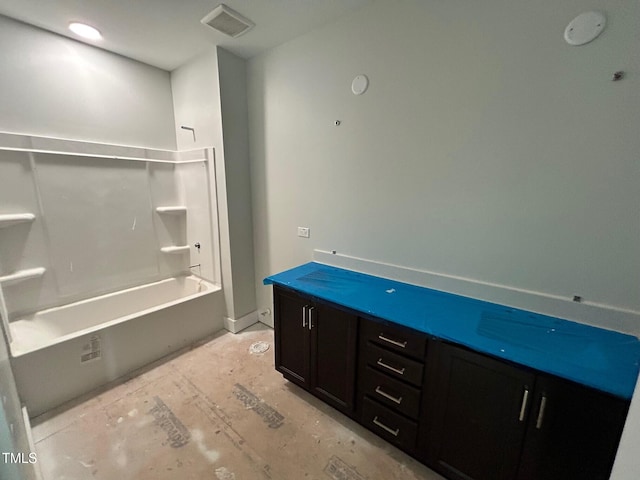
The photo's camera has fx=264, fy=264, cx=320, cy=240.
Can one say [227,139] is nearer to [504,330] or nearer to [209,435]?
[209,435]

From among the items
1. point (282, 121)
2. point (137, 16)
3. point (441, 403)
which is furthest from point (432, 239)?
point (137, 16)

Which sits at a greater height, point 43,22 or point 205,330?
point 43,22

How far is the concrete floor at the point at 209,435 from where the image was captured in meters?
1.48

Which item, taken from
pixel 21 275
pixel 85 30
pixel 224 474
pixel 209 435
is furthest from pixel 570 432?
pixel 85 30

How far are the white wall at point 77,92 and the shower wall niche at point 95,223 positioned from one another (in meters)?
0.23

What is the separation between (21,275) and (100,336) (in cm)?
85

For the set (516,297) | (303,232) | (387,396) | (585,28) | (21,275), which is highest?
(585,28)

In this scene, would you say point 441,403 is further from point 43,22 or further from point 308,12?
point 43,22

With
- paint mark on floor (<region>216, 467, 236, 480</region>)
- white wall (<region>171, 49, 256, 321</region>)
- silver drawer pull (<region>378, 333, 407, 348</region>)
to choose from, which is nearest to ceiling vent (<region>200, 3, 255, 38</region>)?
white wall (<region>171, 49, 256, 321</region>)

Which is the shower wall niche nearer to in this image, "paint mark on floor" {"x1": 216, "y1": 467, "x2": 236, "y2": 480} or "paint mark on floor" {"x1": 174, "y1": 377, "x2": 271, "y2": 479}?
"paint mark on floor" {"x1": 174, "y1": 377, "x2": 271, "y2": 479}

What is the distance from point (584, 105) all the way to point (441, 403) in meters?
1.62

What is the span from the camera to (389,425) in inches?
60.8

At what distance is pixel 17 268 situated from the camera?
2.17 m

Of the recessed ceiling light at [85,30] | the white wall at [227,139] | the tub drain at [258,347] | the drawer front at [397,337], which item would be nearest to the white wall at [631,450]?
the drawer front at [397,337]
